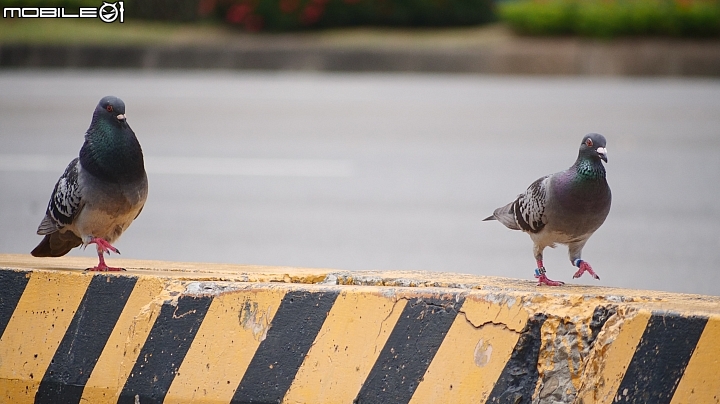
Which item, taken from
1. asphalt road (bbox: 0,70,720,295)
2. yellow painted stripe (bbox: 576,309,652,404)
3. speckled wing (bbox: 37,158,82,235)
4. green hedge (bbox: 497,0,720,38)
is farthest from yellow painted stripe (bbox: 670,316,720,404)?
green hedge (bbox: 497,0,720,38)

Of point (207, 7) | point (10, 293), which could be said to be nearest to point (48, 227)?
point (10, 293)

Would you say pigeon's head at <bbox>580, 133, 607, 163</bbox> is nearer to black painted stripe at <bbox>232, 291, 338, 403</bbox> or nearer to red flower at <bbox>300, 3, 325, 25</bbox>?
black painted stripe at <bbox>232, 291, 338, 403</bbox>

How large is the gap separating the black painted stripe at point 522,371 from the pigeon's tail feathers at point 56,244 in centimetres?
182

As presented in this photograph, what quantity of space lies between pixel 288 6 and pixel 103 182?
1635 centimetres

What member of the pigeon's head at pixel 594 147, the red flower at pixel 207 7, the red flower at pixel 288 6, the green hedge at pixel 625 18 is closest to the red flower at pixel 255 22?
the red flower at pixel 288 6

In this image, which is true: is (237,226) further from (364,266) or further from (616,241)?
(616,241)

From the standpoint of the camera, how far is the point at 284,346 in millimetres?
3008

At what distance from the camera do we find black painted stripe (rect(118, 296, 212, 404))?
3.01 metres

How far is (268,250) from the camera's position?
655cm

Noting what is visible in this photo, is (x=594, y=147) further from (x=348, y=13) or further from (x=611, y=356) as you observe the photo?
(x=348, y=13)

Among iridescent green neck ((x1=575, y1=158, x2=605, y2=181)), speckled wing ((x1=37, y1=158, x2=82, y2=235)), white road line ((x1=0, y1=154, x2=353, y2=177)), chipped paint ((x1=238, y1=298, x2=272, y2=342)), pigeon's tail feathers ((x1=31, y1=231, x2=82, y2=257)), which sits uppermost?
iridescent green neck ((x1=575, y1=158, x2=605, y2=181))

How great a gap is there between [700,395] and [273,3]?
57.3 feet

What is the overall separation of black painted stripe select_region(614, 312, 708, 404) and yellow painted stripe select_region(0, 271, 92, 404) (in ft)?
5.79

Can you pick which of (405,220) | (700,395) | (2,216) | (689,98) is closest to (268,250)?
(405,220)
